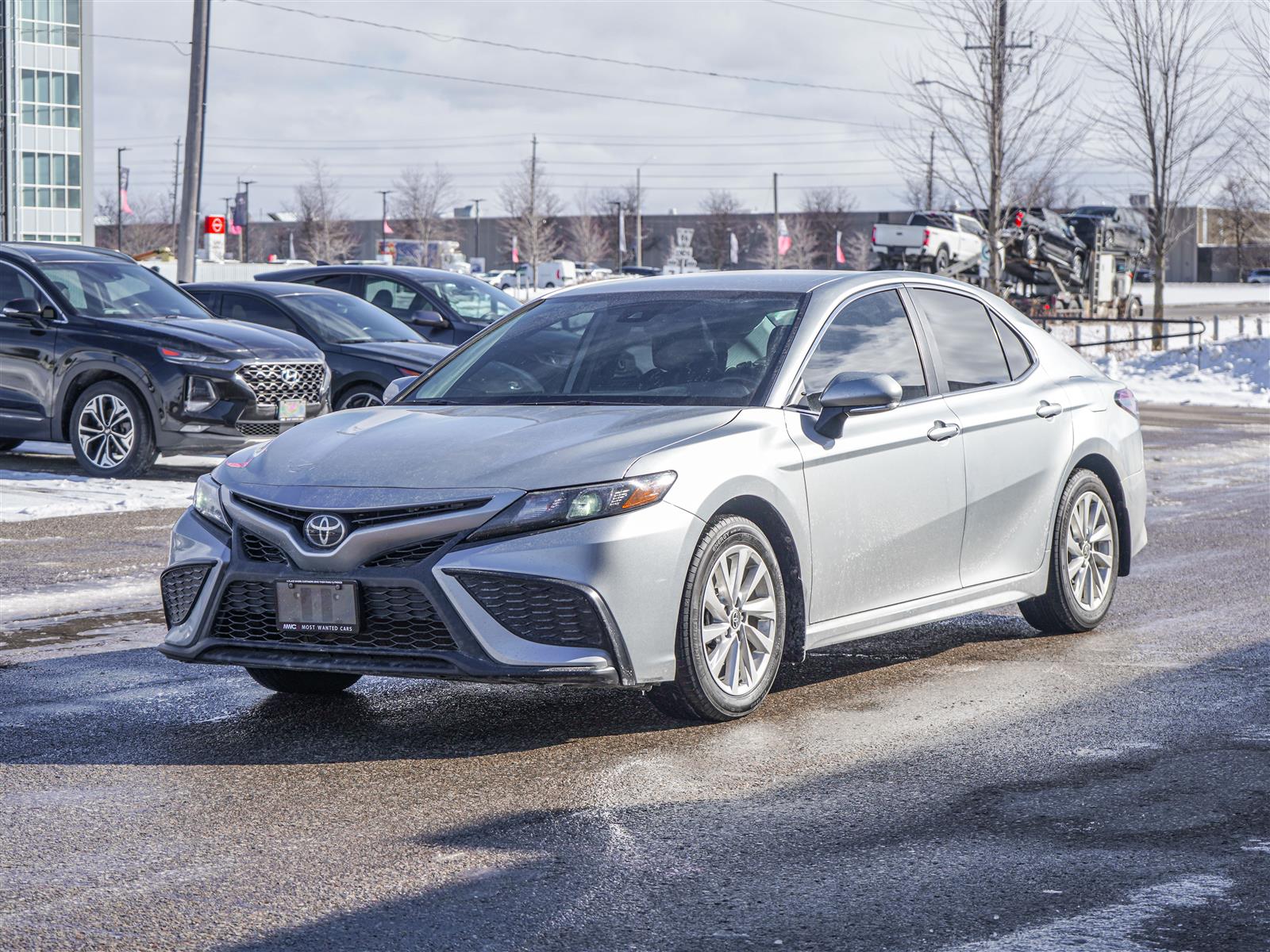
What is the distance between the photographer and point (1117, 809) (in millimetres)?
4840

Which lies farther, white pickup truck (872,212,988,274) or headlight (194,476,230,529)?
white pickup truck (872,212,988,274)

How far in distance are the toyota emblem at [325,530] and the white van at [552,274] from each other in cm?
8507

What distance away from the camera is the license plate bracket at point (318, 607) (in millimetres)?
5438

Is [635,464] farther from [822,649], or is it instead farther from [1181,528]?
[1181,528]

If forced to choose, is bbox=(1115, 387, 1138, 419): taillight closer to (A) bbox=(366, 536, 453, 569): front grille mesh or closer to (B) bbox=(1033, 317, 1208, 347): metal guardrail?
(A) bbox=(366, 536, 453, 569): front grille mesh

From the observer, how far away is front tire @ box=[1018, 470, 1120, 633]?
25.0ft

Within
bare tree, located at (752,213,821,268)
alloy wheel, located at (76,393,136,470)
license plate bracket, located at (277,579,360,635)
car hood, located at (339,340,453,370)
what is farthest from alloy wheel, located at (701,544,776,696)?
bare tree, located at (752,213,821,268)

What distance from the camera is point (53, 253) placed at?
15.2 metres

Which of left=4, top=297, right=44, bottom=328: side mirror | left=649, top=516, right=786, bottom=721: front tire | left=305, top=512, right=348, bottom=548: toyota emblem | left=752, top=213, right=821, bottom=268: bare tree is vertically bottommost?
left=649, top=516, right=786, bottom=721: front tire

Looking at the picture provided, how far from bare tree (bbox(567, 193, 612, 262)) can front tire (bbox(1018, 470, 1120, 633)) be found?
366 feet

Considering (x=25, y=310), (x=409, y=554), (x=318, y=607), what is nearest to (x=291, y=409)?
(x=25, y=310)

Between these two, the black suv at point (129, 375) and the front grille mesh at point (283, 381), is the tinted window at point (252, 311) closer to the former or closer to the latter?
the black suv at point (129, 375)

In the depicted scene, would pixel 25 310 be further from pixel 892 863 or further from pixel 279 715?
pixel 892 863

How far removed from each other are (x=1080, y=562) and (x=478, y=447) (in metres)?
3.28
